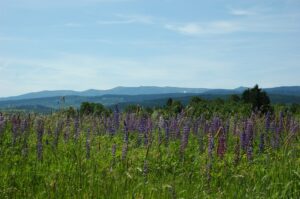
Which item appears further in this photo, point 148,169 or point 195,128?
point 195,128

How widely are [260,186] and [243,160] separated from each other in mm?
1858

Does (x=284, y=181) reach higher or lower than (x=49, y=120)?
lower

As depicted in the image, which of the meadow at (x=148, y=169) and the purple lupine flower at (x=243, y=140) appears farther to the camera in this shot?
the purple lupine flower at (x=243, y=140)


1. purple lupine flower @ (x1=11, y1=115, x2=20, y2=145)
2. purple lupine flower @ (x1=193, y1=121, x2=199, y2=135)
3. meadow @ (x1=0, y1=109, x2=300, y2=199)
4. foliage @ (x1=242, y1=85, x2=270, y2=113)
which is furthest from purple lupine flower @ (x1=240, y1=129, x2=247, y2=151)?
foliage @ (x1=242, y1=85, x2=270, y2=113)

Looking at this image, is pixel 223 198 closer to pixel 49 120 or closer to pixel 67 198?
pixel 67 198

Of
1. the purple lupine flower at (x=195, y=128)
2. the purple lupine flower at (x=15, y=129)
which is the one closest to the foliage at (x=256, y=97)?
the purple lupine flower at (x=195, y=128)

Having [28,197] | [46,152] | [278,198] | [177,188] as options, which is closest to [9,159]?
[46,152]

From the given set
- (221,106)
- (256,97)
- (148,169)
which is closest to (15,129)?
(148,169)

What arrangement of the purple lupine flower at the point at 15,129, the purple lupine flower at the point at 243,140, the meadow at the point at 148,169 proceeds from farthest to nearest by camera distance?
the purple lupine flower at the point at 15,129 → the purple lupine flower at the point at 243,140 → the meadow at the point at 148,169

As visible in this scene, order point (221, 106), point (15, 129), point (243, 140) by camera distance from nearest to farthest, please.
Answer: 1. point (243, 140)
2. point (15, 129)
3. point (221, 106)

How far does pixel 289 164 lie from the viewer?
292 inches

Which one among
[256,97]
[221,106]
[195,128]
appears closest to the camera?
[195,128]

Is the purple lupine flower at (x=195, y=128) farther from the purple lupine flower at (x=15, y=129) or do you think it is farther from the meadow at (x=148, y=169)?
the purple lupine flower at (x=15, y=129)

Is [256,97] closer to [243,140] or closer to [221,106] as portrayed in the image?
[221,106]
